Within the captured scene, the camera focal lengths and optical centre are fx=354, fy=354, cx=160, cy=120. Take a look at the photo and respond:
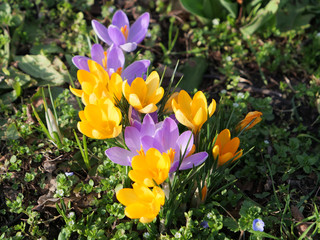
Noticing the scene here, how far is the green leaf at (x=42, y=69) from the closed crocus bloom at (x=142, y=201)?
4.04 feet

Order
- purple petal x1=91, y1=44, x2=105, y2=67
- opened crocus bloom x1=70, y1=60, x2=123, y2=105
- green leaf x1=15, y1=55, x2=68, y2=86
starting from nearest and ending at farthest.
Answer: opened crocus bloom x1=70, y1=60, x2=123, y2=105 < purple petal x1=91, y1=44, x2=105, y2=67 < green leaf x1=15, y1=55, x2=68, y2=86

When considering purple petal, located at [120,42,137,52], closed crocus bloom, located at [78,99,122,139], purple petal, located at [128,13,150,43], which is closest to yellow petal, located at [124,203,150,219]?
closed crocus bloom, located at [78,99,122,139]

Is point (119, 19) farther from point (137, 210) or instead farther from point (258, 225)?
point (258, 225)

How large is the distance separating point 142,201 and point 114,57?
749mm

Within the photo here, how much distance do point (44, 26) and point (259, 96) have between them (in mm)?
1693

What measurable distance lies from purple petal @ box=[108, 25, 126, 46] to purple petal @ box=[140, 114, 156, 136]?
0.63 m

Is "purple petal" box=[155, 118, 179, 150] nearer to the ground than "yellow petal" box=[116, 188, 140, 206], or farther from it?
farther from it

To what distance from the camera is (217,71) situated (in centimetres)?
264

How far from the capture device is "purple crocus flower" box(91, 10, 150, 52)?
Answer: 1801mm

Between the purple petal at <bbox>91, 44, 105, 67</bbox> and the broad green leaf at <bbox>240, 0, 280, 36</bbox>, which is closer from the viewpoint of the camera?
the purple petal at <bbox>91, 44, 105, 67</bbox>

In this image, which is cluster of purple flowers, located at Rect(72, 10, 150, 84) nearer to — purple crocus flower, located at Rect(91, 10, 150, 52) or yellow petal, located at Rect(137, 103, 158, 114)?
purple crocus flower, located at Rect(91, 10, 150, 52)

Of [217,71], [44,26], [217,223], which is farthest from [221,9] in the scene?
[217,223]

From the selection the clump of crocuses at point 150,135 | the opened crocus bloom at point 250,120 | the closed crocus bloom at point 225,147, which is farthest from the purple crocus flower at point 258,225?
the opened crocus bloom at point 250,120

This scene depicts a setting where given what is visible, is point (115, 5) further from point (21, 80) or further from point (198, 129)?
point (198, 129)
